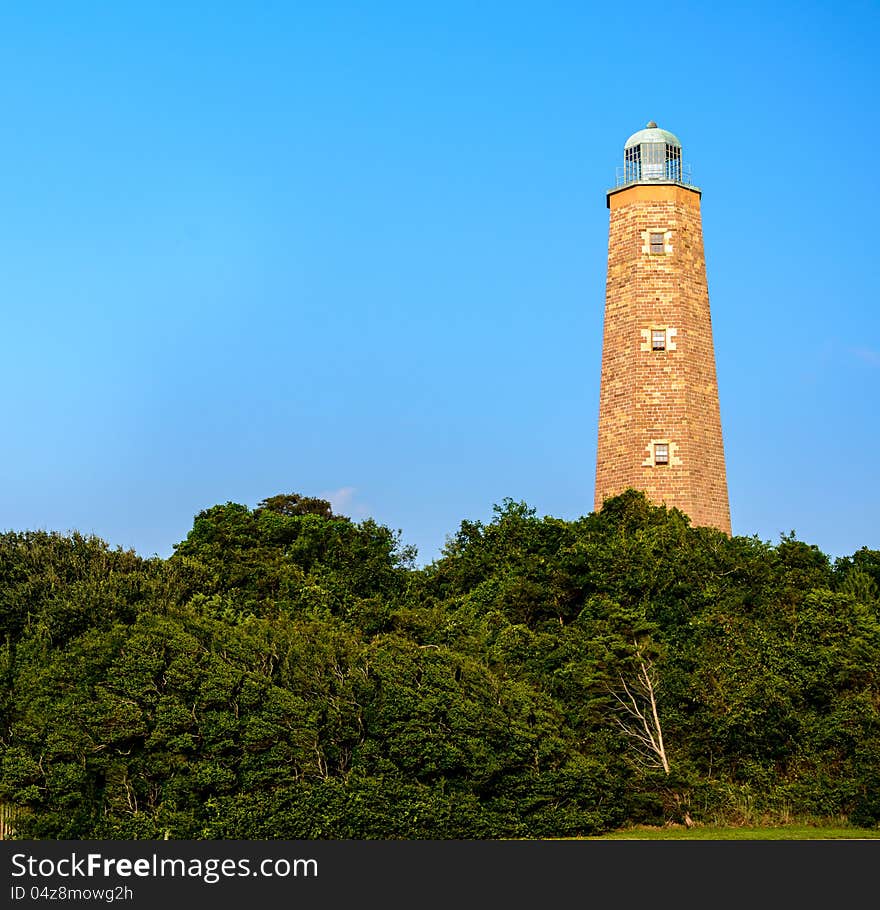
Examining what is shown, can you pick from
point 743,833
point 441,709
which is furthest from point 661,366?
point 743,833

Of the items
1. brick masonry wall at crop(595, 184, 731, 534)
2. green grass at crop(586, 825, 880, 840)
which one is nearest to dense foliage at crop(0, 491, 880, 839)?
green grass at crop(586, 825, 880, 840)

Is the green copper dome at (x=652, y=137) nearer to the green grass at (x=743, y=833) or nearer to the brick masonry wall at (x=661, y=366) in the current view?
the brick masonry wall at (x=661, y=366)

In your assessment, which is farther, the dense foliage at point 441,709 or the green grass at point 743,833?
the dense foliage at point 441,709

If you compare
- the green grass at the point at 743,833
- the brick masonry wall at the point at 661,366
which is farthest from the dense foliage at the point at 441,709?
the brick masonry wall at the point at 661,366

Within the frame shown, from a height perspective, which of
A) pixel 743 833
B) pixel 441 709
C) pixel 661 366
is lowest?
pixel 743 833

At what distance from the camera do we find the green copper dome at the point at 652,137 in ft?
177

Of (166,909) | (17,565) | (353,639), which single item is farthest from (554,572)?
(166,909)

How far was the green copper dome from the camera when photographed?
177 ft

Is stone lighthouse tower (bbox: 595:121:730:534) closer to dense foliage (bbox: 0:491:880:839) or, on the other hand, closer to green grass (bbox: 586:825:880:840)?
dense foliage (bbox: 0:491:880:839)

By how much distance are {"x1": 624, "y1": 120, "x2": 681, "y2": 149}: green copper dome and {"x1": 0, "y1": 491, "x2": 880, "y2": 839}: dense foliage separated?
19505 mm

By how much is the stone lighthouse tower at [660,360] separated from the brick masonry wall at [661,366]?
4 centimetres

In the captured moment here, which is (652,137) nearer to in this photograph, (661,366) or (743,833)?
(661,366)

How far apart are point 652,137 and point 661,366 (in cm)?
914

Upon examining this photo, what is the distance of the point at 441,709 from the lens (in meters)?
32.8
